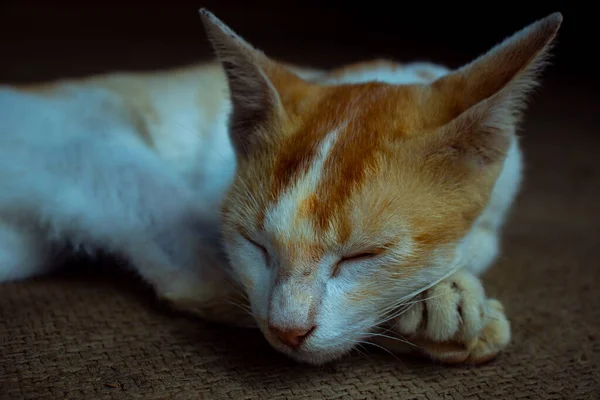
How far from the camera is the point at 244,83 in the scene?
1.21 metres

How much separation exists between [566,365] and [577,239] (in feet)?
2.81

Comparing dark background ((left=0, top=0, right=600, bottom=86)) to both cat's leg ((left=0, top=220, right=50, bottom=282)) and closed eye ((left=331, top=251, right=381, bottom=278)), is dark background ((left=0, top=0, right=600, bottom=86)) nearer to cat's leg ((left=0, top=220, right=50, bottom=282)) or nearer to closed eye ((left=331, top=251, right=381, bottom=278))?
cat's leg ((left=0, top=220, right=50, bottom=282))

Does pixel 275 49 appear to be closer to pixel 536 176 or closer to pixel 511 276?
pixel 536 176

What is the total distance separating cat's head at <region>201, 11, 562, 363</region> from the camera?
1010 mm

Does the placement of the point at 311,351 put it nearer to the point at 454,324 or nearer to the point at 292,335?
the point at 292,335

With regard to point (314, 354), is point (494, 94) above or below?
above

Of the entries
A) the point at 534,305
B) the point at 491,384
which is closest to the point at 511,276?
the point at 534,305

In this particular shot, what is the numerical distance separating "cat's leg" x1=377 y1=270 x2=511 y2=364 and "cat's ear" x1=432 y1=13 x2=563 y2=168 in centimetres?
21

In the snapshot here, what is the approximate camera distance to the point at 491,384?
1069mm

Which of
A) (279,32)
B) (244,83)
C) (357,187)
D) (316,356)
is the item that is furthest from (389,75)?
(279,32)

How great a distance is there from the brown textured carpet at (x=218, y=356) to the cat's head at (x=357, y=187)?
72 millimetres

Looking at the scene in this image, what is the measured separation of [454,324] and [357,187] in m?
0.26

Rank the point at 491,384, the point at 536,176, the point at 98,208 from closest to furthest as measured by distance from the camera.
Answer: the point at 491,384
the point at 98,208
the point at 536,176

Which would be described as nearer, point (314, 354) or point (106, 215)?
point (314, 354)
